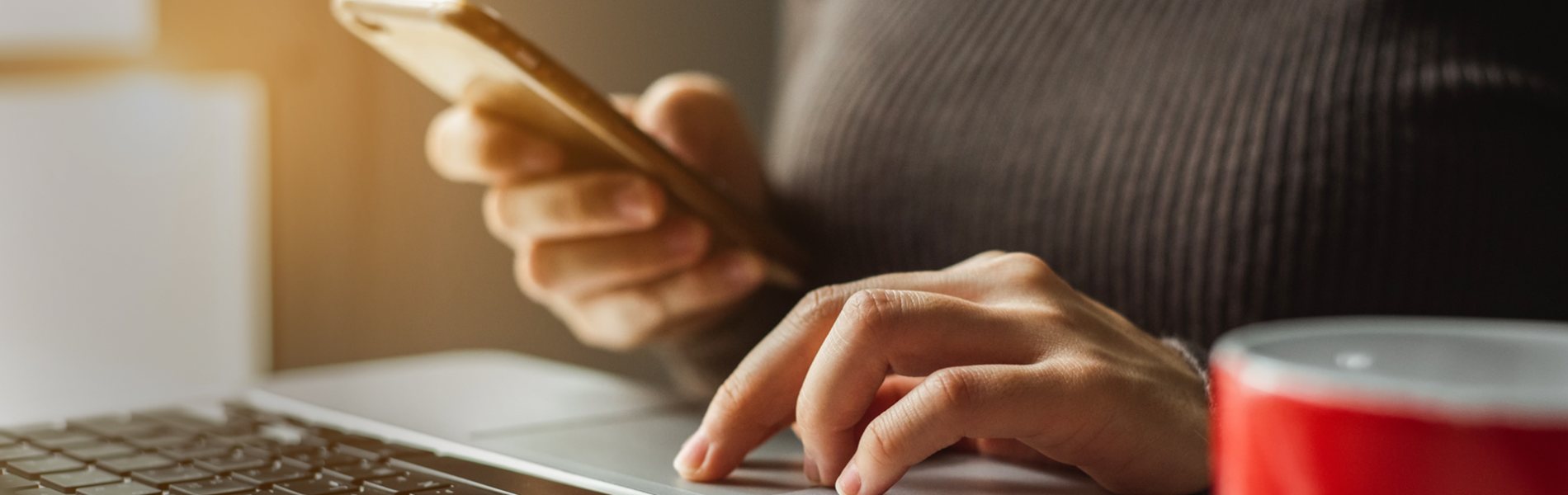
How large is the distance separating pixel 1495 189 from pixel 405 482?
0.56 meters

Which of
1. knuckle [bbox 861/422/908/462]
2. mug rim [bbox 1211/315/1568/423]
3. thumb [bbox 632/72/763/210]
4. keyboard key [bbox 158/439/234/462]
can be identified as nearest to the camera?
mug rim [bbox 1211/315/1568/423]

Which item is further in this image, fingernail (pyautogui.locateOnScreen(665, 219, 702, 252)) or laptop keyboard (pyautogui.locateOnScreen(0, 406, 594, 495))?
fingernail (pyautogui.locateOnScreen(665, 219, 702, 252))

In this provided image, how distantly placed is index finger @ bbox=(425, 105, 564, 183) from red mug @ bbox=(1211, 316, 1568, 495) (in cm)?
51

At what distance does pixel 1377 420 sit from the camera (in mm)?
171

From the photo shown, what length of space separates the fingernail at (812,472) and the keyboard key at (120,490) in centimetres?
21

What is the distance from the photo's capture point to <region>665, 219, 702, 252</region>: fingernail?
0.68 meters

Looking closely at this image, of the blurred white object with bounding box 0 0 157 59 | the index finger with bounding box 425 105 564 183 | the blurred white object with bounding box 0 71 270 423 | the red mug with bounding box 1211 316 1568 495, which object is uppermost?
the blurred white object with bounding box 0 0 157 59

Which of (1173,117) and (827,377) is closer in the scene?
(827,377)

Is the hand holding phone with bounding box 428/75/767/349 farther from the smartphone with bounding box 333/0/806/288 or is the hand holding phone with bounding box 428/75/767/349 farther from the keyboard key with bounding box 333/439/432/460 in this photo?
the keyboard key with bounding box 333/439/432/460

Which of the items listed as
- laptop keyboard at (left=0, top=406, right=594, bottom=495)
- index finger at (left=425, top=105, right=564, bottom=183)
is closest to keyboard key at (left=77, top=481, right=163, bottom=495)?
laptop keyboard at (left=0, top=406, right=594, bottom=495)

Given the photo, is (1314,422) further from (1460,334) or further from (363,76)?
(363,76)

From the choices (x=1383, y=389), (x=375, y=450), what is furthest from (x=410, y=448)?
(x=1383, y=389)

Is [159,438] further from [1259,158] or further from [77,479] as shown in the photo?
[1259,158]

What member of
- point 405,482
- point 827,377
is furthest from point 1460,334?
point 405,482
